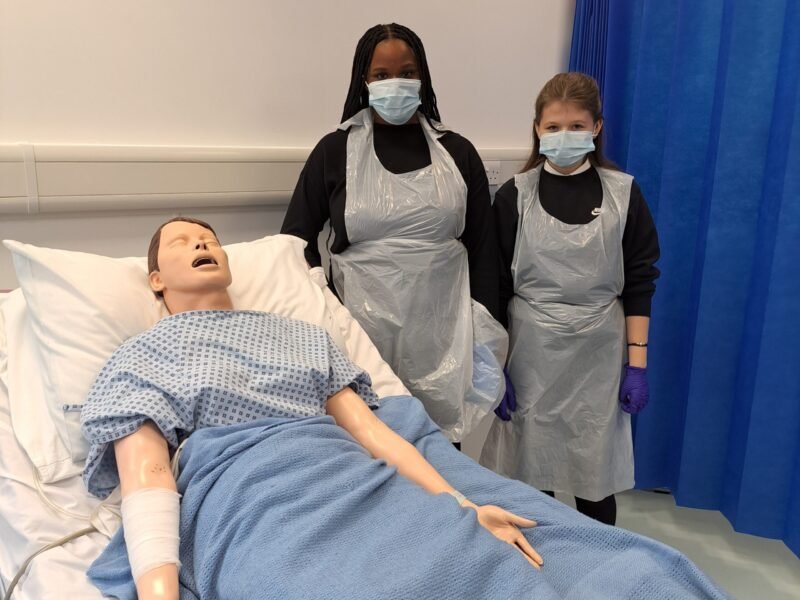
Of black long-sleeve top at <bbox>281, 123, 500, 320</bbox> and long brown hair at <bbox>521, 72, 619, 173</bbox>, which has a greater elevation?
long brown hair at <bbox>521, 72, 619, 173</bbox>

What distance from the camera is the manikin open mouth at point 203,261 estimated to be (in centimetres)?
138

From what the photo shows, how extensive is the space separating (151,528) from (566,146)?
1325 millimetres

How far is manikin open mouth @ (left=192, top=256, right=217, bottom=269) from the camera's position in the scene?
1.38 meters

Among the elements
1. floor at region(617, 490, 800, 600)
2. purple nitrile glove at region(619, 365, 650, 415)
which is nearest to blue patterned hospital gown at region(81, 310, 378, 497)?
purple nitrile glove at region(619, 365, 650, 415)

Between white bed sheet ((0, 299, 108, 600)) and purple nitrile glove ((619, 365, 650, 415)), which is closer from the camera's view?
white bed sheet ((0, 299, 108, 600))

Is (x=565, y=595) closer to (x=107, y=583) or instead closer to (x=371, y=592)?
(x=371, y=592)

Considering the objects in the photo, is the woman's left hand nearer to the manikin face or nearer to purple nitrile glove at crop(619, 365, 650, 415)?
the manikin face

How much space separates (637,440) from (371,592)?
1.68 meters

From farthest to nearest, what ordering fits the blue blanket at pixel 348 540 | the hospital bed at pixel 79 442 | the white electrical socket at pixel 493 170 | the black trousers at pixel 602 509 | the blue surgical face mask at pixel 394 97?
the white electrical socket at pixel 493 170
the black trousers at pixel 602 509
the blue surgical face mask at pixel 394 97
the hospital bed at pixel 79 442
the blue blanket at pixel 348 540

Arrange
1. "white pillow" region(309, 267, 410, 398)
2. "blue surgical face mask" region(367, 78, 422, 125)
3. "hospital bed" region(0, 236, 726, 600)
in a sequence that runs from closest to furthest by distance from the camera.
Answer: "hospital bed" region(0, 236, 726, 600), "white pillow" region(309, 267, 410, 398), "blue surgical face mask" region(367, 78, 422, 125)

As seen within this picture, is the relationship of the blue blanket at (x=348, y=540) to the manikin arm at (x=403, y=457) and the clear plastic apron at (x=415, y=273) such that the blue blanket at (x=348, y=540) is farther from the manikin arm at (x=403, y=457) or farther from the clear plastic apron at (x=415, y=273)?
the clear plastic apron at (x=415, y=273)

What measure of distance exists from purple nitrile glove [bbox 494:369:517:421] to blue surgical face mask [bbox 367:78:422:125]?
766 mm

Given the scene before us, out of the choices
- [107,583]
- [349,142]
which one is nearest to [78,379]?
[107,583]

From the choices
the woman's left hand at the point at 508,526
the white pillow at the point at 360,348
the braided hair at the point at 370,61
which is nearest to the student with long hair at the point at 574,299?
the braided hair at the point at 370,61
